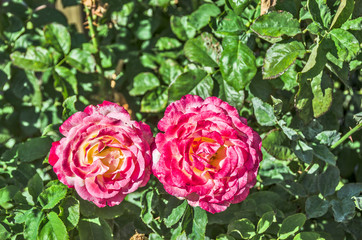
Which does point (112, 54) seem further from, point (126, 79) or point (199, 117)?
point (199, 117)

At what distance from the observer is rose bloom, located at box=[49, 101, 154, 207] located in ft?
2.90

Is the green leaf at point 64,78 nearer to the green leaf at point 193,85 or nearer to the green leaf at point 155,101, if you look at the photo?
the green leaf at point 155,101

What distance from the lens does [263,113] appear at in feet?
3.50

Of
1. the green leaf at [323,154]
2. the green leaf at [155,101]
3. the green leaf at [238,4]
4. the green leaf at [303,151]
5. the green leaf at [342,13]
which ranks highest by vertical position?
the green leaf at [342,13]

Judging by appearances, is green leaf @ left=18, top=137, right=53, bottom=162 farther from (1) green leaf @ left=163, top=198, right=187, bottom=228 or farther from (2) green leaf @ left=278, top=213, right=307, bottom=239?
(2) green leaf @ left=278, top=213, right=307, bottom=239

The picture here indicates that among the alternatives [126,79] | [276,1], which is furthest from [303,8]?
[126,79]

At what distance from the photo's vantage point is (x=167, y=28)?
1526 millimetres

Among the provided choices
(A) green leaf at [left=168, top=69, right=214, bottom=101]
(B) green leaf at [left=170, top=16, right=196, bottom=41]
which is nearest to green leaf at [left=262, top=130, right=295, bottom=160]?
(A) green leaf at [left=168, top=69, right=214, bottom=101]

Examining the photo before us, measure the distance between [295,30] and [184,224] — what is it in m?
0.54

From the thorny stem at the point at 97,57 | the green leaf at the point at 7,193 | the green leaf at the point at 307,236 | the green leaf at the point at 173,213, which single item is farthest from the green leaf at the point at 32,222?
the green leaf at the point at 307,236

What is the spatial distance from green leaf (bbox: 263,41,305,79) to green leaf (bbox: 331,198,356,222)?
0.38m

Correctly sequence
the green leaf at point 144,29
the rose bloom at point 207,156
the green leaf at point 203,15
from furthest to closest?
the green leaf at point 144,29 < the green leaf at point 203,15 < the rose bloom at point 207,156

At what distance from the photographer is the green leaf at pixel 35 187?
42.5 inches

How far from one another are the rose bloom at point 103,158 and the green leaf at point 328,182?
50 cm
